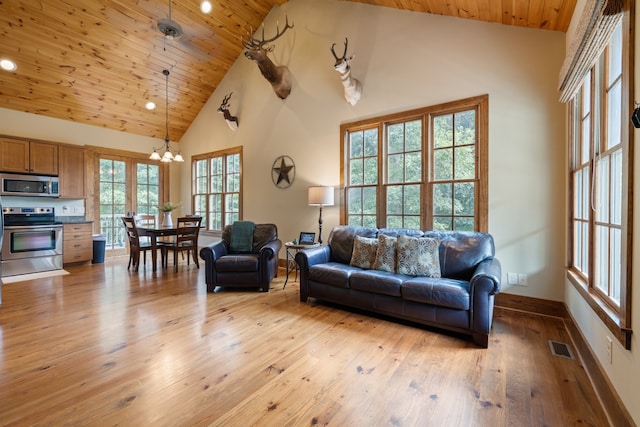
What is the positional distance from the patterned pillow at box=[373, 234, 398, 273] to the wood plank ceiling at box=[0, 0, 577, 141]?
8.68 ft

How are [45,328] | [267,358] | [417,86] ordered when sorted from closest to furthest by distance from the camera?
[267,358] < [45,328] < [417,86]

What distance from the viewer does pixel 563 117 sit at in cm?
289

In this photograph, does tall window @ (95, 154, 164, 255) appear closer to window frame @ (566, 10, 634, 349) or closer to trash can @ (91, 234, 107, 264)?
trash can @ (91, 234, 107, 264)

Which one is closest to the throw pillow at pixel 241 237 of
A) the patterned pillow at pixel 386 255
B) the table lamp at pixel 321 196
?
the table lamp at pixel 321 196

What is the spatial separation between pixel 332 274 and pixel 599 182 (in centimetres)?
233

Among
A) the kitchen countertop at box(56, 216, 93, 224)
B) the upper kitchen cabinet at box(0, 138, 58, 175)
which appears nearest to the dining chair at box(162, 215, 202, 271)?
the kitchen countertop at box(56, 216, 93, 224)

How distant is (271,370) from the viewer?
1996mm

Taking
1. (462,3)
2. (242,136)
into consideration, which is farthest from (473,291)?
(242,136)

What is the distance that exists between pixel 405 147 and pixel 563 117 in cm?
164

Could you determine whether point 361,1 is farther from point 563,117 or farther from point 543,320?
point 543,320

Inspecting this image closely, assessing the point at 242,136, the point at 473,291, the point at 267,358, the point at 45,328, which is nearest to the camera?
the point at 267,358

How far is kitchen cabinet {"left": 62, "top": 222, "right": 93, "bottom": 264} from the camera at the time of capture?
5195mm

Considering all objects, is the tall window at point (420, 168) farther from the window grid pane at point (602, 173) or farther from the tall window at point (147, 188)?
the tall window at point (147, 188)

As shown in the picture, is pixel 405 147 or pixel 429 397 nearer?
pixel 429 397
